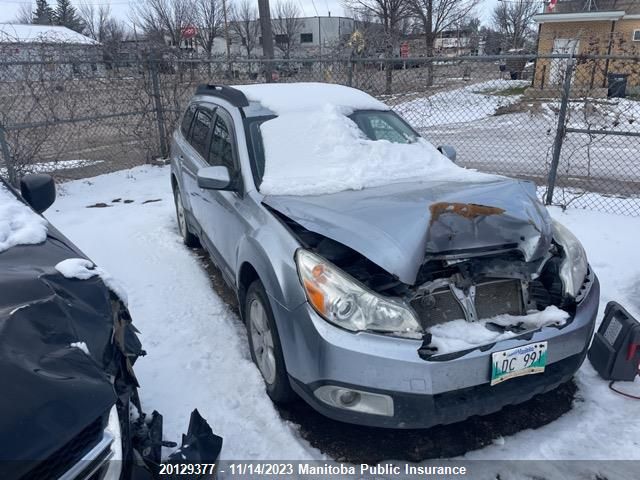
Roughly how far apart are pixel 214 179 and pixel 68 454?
2.09m

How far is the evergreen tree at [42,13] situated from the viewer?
60.1m

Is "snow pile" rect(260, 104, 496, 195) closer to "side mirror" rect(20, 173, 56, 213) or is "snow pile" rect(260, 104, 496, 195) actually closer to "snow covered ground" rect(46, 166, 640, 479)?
"snow covered ground" rect(46, 166, 640, 479)

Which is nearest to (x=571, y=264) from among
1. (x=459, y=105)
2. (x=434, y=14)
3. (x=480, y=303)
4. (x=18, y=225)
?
(x=480, y=303)

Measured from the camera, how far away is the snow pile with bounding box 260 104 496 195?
3139 mm

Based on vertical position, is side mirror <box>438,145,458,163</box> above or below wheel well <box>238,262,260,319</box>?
above

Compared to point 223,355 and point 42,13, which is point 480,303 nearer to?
point 223,355

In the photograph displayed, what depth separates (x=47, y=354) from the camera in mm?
1622

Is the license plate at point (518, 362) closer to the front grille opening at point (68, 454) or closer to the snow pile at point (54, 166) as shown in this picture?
the front grille opening at point (68, 454)

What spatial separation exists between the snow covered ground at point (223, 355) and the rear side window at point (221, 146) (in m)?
1.23

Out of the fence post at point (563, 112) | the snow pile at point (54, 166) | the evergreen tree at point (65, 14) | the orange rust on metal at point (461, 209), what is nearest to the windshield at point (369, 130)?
the orange rust on metal at point (461, 209)

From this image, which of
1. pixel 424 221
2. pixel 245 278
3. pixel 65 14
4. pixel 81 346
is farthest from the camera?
pixel 65 14

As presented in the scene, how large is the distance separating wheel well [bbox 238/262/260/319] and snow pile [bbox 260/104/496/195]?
500 millimetres

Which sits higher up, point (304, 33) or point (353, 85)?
point (304, 33)

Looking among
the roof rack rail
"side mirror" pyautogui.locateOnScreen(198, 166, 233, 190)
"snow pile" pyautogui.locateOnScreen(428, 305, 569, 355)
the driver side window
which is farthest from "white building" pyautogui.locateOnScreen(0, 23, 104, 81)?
"snow pile" pyautogui.locateOnScreen(428, 305, 569, 355)
